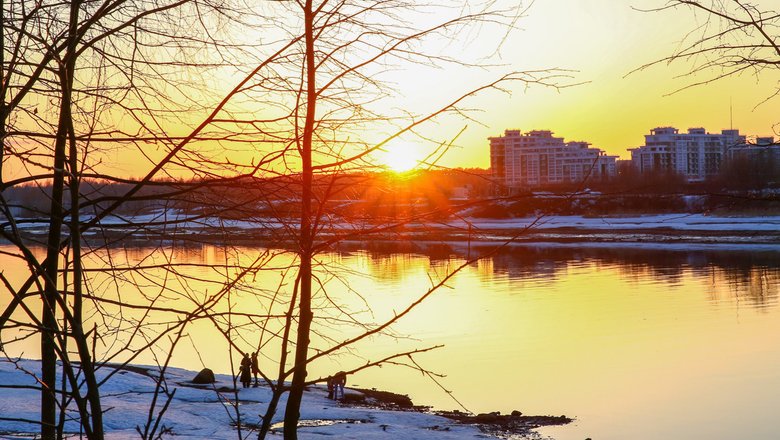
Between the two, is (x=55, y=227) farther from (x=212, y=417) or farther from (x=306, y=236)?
(x=212, y=417)

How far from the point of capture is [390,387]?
2141 centimetres

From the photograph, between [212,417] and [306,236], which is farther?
[212,417]

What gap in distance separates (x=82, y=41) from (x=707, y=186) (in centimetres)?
9325

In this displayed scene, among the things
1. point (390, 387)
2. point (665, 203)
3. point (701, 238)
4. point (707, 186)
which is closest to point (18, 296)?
point (390, 387)

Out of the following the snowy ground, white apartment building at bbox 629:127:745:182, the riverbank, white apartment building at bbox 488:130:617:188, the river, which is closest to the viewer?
the snowy ground

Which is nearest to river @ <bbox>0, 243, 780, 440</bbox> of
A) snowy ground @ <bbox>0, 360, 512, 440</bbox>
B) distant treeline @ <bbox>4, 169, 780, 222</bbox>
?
snowy ground @ <bbox>0, 360, 512, 440</bbox>

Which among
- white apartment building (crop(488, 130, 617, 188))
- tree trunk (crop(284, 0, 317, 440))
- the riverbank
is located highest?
white apartment building (crop(488, 130, 617, 188))

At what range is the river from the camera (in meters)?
17.1

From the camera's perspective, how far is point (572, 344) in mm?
24062

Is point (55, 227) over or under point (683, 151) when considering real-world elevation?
under

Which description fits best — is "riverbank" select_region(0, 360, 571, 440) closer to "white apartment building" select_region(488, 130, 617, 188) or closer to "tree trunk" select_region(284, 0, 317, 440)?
"tree trunk" select_region(284, 0, 317, 440)

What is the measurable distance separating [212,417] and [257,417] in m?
0.90

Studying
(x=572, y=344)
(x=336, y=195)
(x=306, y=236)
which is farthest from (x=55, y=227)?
(x=572, y=344)

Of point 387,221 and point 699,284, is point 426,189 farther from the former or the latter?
point 699,284
